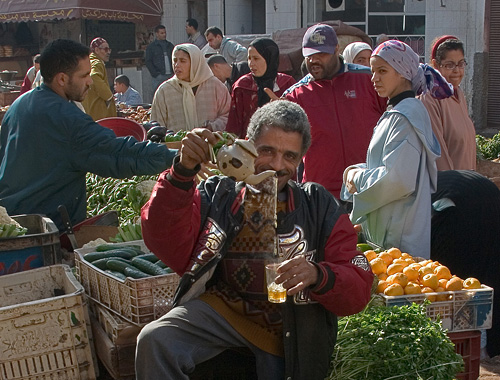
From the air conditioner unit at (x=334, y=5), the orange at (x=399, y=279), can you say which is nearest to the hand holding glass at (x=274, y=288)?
the orange at (x=399, y=279)

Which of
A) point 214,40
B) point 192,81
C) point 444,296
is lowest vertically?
point 444,296

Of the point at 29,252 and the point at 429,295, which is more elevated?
the point at 29,252

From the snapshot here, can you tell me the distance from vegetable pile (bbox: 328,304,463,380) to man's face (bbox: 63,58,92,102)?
239cm

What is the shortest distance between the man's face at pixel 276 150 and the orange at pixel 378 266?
1.04 meters

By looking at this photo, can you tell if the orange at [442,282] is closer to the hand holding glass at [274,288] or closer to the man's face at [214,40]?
the hand holding glass at [274,288]

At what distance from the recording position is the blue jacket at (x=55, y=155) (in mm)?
4246

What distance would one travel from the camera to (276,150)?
2855 mm

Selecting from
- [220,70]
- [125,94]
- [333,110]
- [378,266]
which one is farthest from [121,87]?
[378,266]

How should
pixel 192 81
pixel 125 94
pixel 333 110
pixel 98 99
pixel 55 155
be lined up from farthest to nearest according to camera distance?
1. pixel 125 94
2. pixel 98 99
3. pixel 192 81
4. pixel 333 110
5. pixel 55 155

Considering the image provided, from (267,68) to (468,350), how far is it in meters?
3.94

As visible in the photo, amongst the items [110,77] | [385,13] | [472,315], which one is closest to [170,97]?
[472,315]

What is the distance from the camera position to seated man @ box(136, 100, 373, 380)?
104 inches

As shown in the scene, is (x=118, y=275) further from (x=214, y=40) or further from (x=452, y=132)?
(x=214, y=40)

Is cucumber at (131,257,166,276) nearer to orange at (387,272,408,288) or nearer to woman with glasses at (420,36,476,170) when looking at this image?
orange at (387,272,408,288)
